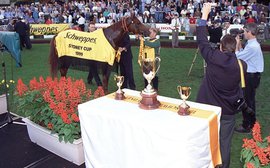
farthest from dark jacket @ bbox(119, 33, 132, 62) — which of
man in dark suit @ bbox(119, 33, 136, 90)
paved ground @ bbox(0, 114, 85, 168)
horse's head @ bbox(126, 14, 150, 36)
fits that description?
paved ground @ bbox(0, 114, 85, 168)

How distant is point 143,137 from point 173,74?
7102 millimetres

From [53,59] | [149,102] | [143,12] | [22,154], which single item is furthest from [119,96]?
[143,12]

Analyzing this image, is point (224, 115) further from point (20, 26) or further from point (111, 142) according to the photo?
point (20, 26)

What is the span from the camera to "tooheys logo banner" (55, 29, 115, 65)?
6.97 m

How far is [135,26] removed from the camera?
7.15 metres

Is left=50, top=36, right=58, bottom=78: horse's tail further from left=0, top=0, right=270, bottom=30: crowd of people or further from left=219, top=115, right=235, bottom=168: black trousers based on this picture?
left=0, top=0, right=270, bottom=30: crowd of people

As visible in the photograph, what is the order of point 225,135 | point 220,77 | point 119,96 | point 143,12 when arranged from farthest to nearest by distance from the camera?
1. point 143,12
2. point 119,96
3. point 225,135
4. point 220,77

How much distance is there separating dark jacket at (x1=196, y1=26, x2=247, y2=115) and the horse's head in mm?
3447

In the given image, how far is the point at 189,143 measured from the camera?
3002mm

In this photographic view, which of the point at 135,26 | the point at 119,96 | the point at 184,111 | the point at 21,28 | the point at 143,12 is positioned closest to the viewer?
the point at 184,111

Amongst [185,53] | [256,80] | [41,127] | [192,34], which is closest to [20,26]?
[185,53]

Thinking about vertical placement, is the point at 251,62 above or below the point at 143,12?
below

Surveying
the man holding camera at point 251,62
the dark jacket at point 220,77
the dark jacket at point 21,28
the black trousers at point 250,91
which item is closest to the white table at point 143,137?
the dark jacket at point 220,77

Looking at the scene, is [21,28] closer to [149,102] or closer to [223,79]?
[149,102]
